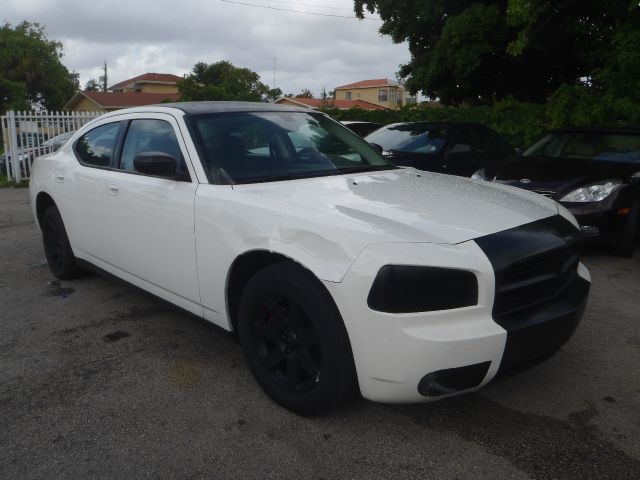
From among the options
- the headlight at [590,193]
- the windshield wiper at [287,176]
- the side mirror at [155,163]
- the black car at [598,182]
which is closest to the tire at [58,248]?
the side mirror at [155,163]

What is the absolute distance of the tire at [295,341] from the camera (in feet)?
8.11

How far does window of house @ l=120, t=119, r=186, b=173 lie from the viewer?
351 cm

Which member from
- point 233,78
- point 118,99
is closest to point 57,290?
point 118,99

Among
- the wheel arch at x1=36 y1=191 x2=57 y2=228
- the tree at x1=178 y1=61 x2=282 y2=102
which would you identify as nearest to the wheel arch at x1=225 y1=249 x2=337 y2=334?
the wheel arch at x1=36 y1=191 x2=57 y2=228

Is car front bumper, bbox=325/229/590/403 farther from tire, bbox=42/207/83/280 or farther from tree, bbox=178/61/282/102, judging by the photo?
tree, bbox=178/61/282/102

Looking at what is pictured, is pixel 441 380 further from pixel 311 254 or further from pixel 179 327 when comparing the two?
pixel 179 327

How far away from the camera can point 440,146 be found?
787 centimetres

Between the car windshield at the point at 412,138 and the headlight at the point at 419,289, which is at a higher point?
the car windshield at the point at 412,138

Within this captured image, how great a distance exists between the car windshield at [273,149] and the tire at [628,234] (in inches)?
122

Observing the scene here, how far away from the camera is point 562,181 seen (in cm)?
577

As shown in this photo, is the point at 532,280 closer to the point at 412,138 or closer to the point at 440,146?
the point at 440,146

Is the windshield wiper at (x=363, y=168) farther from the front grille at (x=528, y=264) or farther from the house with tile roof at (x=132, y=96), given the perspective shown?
the house with tile roof at (x=132, y=96)

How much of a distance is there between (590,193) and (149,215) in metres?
4.28

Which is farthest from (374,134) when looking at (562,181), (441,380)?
(441,380)
